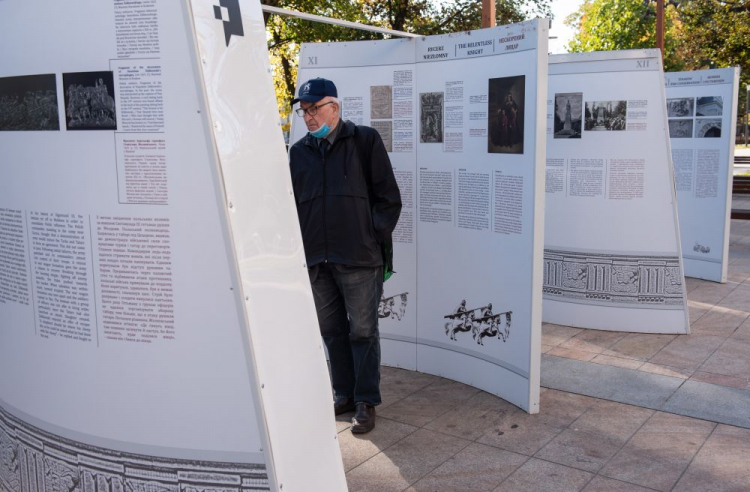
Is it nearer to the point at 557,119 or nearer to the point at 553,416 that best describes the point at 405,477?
the point at 553,416

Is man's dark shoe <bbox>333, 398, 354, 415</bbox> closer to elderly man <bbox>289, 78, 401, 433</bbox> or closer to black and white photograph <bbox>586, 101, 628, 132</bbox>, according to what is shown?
elderly man <bbox>289, 78, 401, 433</bbox>

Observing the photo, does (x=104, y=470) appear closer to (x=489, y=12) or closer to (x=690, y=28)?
(x=489, y=12)

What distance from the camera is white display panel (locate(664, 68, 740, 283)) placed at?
8.80 m

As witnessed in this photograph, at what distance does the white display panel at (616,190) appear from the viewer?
664cm

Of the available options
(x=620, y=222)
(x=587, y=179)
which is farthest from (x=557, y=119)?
(x=620, y=222)

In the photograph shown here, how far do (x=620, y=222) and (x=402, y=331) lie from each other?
236 cm

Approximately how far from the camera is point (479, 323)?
515 centimetres

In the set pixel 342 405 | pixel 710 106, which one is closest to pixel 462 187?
pixel 342 405

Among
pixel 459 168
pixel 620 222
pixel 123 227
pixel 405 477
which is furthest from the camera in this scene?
pixel 620 222

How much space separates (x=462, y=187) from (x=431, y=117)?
1.77ft

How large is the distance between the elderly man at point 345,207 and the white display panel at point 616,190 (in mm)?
3017

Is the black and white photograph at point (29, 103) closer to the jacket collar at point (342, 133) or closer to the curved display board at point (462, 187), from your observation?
the jacket collar at point (342, 133)

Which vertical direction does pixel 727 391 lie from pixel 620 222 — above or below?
below

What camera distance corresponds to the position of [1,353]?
2.94 metres
